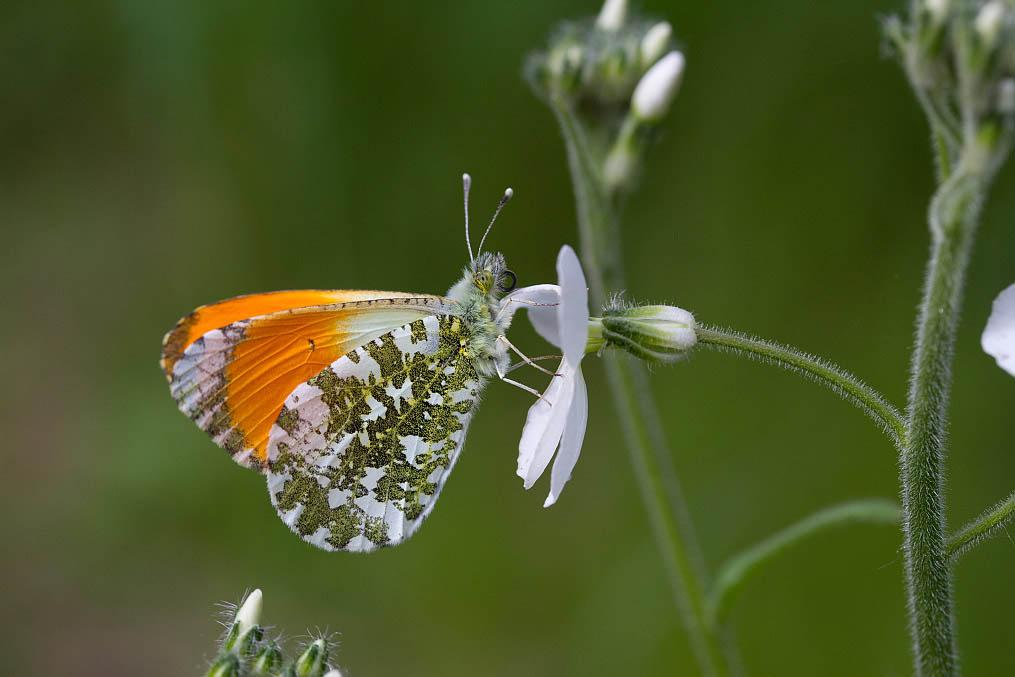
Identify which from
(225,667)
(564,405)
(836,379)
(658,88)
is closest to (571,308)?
(564,405)

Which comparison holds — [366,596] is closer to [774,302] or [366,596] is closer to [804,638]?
[804,638]

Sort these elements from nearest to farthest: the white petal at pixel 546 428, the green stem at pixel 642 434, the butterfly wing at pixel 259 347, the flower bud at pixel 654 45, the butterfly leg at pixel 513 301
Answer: the white petal at pixel 546 428, the butterfly leg at pixel 513 301, the butterfly wing at pixel 259 347, the green stem at pixel 642 434, the flower bud at pixel 654 45

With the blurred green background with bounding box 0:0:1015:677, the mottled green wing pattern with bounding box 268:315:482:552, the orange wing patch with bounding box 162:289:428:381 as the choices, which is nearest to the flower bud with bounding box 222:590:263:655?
the mottled green wing pattern with bounding box 268:315:482:552

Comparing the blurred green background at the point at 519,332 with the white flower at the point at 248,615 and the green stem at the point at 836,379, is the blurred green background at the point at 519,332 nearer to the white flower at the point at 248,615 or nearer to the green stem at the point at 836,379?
the green stem at the point at 836,379

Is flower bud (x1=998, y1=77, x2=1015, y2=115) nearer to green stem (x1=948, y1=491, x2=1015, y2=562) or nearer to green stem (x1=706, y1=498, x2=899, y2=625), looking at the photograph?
green stem (x1=948, y1=491, x2=1015, y2=562)

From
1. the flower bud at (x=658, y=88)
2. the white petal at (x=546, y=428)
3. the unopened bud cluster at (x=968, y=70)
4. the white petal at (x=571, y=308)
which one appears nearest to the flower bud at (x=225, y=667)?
the white petal at (x=546, y=428)
